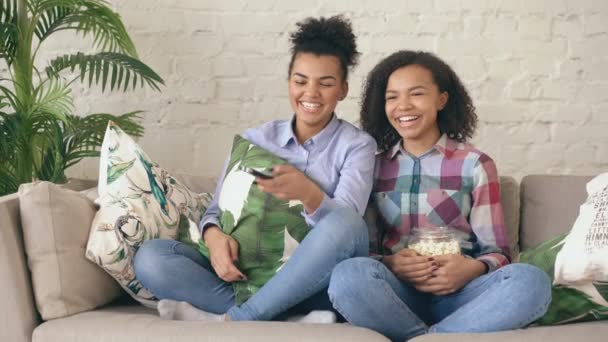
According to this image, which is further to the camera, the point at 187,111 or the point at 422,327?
the point at 187,111

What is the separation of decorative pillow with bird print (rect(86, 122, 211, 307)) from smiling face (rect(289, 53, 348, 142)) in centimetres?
37

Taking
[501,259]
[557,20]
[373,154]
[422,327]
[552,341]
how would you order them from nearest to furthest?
[552,341] < [422,327] < [501,259] < [373,154] < [557,20]

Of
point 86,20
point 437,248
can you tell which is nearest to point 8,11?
point 86,20

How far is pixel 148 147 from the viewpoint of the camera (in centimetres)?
276

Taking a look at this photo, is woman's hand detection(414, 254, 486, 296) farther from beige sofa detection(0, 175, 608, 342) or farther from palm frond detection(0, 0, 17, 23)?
palm frond detection(0, 0, 17, 23)

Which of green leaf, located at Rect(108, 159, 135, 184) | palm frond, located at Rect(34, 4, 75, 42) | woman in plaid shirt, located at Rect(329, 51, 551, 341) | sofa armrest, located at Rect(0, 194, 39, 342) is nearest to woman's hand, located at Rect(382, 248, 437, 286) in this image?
woman in plaid shirt, located at Rect(329, 51, 551, 341)

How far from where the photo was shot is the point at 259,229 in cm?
195

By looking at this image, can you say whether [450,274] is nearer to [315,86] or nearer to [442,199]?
[442,199]

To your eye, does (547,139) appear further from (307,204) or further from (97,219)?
(97,219)

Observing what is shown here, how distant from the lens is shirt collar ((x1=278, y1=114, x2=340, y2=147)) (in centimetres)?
210

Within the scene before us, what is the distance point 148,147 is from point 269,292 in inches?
42.6

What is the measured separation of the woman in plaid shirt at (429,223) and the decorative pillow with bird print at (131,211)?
1.55ft

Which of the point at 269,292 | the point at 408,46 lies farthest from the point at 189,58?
the point at 269,292

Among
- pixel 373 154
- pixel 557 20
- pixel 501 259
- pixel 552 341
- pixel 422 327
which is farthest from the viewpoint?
pixel 557 20
